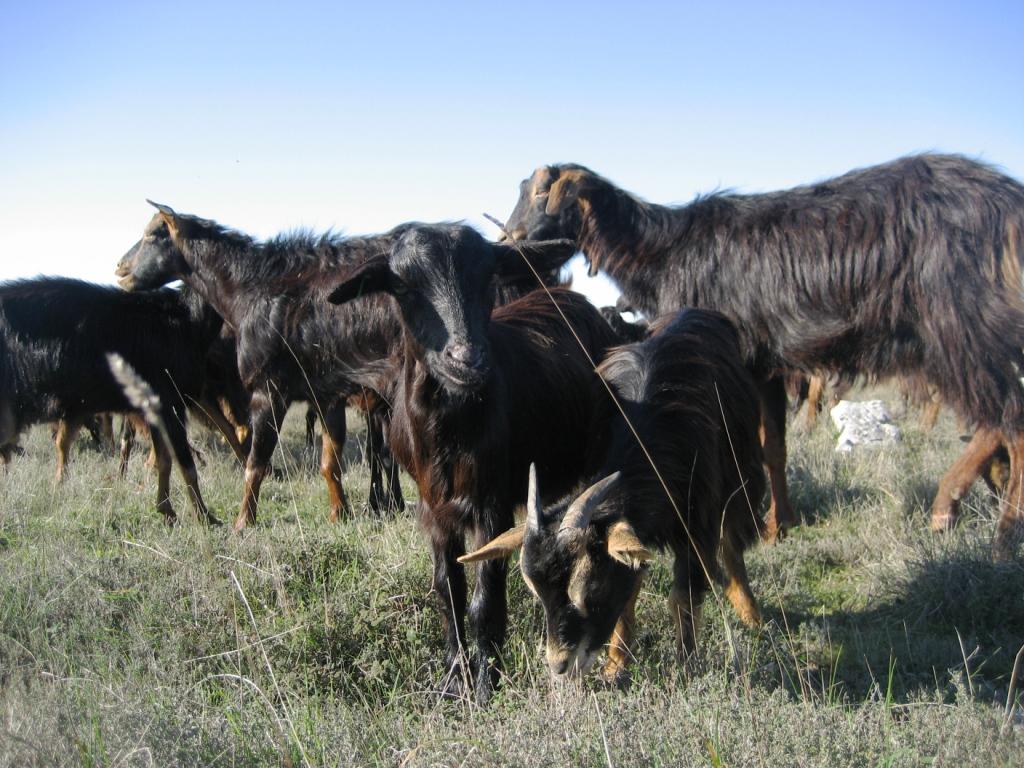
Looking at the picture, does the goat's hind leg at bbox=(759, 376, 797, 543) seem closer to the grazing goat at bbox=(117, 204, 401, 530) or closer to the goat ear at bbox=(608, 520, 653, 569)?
the grazing goat at bbox=(117, 204, 401, 530)

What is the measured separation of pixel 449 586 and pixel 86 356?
5044 mm

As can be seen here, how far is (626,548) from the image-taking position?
3613 mm

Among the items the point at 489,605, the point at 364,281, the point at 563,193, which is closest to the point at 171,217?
the point at 563,193

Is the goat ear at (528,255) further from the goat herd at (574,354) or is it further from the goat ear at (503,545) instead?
the goat ear at (503,545)

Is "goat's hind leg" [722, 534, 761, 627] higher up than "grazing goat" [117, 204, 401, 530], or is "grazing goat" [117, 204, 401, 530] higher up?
"grazing goat" [117, 204, 401, 530]

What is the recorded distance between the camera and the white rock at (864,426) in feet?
34.8

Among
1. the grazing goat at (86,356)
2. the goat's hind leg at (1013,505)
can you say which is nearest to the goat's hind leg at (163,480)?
the grazing goat at (86,356)

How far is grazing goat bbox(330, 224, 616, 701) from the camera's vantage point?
4.43 metres

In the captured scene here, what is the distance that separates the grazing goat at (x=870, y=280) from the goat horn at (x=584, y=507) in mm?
3450

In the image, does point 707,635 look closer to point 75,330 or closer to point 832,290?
point 832,290

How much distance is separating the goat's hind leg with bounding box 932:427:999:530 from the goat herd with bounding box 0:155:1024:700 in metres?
0.02

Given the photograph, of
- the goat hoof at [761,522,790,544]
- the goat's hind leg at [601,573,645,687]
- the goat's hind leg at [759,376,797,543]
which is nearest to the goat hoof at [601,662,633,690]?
the goat's hind leg at [601,573,645,687]

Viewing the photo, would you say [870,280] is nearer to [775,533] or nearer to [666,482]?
[775,533]

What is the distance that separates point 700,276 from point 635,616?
3264 mm
